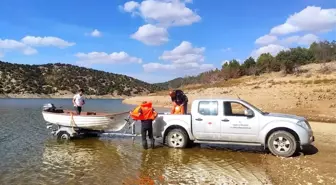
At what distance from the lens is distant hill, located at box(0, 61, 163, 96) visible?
111 metres

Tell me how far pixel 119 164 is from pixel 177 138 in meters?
3.30

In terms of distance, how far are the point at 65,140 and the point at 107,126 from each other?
1.95m

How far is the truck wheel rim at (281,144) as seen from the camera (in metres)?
11.9

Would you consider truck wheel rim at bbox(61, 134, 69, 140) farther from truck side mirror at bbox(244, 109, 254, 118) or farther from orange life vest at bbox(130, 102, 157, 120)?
truck side mirror at bbox(244, 109, 254, 118)

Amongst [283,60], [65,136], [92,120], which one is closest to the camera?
[92,120]

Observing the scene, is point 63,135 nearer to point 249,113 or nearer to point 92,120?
point 92,120

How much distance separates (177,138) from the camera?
44.2 feet

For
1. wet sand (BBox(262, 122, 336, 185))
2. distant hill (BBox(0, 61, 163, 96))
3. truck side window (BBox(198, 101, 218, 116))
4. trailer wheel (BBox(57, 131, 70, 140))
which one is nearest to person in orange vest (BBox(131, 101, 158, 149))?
truck side window (BBox(198, 101, 218, 116))

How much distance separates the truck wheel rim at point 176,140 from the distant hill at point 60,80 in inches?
3926

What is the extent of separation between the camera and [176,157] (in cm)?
1180

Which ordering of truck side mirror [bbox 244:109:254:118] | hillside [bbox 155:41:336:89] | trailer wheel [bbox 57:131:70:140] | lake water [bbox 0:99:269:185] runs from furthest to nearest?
hillside [bbox 155:41:336:89] < trailer wheel [bbox 57:131:70:140] < truck side mirror [bbox 244:109:254:118] < lake water [bbox 0:99:269:185]

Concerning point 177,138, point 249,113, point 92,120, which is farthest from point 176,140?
point 92,120

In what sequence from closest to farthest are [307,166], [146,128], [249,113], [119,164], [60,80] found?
[307,166]
[119,164]
[249,113]
[146,128]
[60,80]

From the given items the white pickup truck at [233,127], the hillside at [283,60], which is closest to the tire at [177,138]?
the white pickup truck at [233,127]
